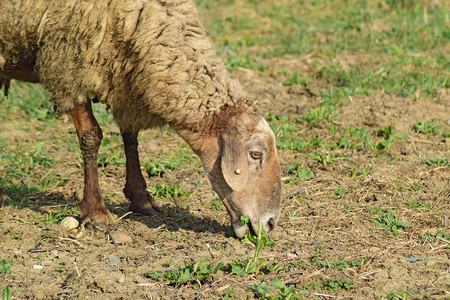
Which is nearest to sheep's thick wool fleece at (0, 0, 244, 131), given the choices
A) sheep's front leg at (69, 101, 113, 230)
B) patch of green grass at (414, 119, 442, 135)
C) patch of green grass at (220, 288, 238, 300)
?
sheep's front leg at (69, 101, 113, 230)

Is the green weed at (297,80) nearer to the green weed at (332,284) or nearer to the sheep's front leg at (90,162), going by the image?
the sheep's front leg at (90,162)

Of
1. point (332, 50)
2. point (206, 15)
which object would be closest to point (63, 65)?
point (332, 50)

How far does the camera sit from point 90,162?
4695mm

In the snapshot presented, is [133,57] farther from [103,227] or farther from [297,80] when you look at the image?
[297,80]

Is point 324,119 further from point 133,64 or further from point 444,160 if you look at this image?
point 133,64

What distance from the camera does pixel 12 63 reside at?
4.74 meters

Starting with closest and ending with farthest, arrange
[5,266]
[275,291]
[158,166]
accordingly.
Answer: [275,291]
[5,266]
[158,166]

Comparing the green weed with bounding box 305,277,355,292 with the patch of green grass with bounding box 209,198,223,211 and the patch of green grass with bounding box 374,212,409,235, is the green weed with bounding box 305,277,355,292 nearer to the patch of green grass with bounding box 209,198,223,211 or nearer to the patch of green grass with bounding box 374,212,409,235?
the patch of green grass with bounding box 374,212,409,235

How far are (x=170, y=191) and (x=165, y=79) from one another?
153 centimetres

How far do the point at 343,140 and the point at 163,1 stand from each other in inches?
107

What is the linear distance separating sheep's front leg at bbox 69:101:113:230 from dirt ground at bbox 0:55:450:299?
0.16 metres

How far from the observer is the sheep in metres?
4.13

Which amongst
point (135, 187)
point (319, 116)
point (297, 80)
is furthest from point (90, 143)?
point (297, 80)

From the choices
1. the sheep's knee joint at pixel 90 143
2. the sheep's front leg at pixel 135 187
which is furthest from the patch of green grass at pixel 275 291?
the sheep's knee joint at pixel 90 143
